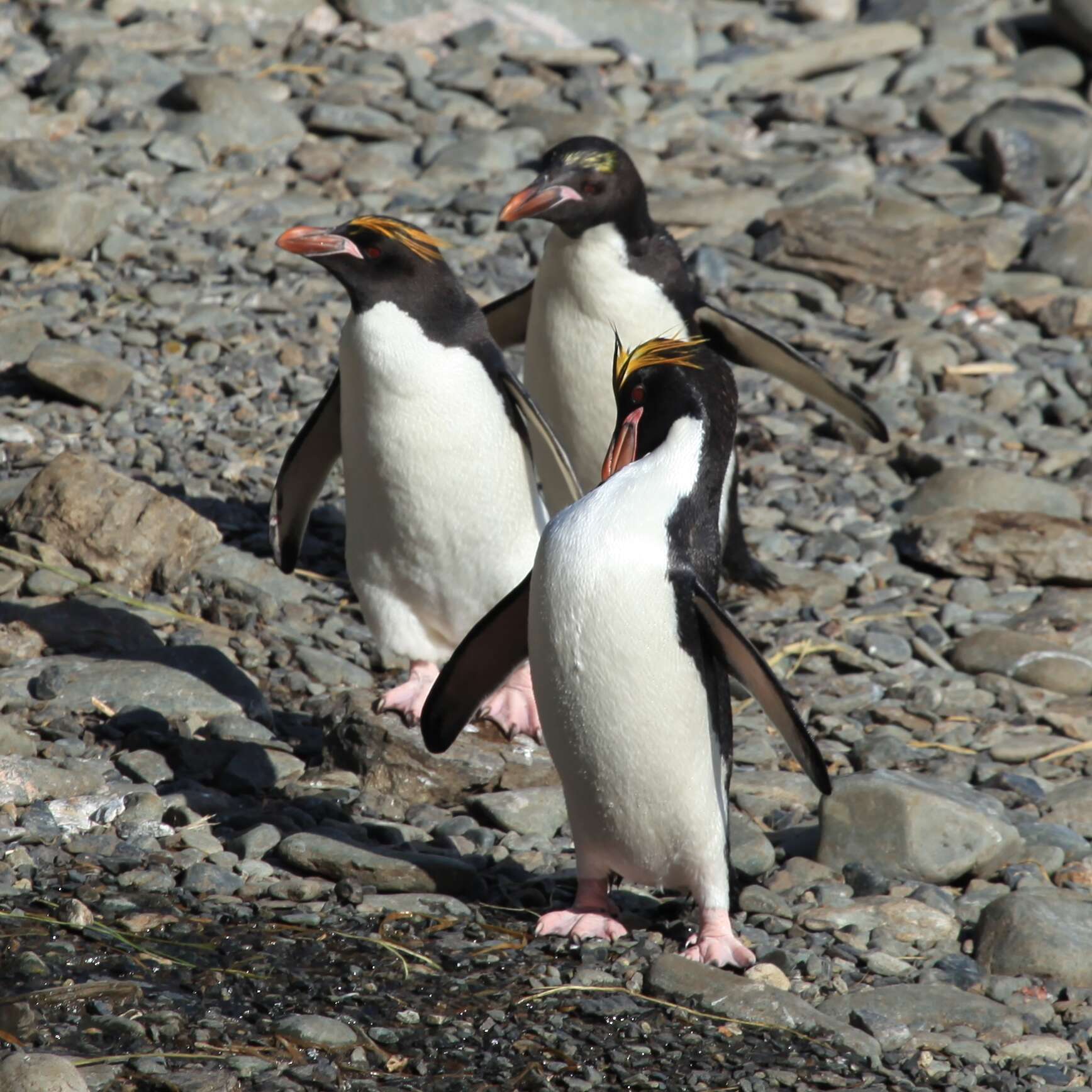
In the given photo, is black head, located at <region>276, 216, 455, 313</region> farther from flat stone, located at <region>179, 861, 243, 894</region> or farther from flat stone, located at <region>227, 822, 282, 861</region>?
flat stone, located at <region>179, 861, 243, 894</region>

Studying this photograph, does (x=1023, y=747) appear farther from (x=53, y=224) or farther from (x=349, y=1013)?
(x=53, y=224)

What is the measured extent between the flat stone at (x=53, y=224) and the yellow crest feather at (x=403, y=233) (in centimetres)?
322

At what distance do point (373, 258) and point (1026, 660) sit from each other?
253cm

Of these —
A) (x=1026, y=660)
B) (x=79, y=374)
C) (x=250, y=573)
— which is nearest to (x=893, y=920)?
(x=1026, y=660)

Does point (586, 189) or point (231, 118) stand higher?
point (586, 189)

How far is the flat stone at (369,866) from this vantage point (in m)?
3.78

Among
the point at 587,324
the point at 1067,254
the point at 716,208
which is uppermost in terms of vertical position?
the point at 587,324

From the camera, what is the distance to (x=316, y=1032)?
304 cm

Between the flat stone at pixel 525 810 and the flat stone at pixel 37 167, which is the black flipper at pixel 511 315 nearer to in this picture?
the flat stone at pixel 525 810

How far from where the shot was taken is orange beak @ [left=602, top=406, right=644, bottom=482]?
147 inches

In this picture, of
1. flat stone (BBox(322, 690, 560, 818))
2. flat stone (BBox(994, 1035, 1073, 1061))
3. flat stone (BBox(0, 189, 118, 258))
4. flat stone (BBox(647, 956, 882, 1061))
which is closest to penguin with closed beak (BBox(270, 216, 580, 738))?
flat stone (BBox(322, 690, 560, 818))

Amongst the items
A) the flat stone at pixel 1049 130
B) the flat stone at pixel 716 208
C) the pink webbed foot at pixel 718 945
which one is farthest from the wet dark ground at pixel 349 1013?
the flat stone at pixel 1049 130

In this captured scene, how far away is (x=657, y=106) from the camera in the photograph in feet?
33.7

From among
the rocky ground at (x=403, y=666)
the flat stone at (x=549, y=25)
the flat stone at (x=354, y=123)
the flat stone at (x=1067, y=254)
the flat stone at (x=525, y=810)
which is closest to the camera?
the rocky ground at (x=403, y=666)
